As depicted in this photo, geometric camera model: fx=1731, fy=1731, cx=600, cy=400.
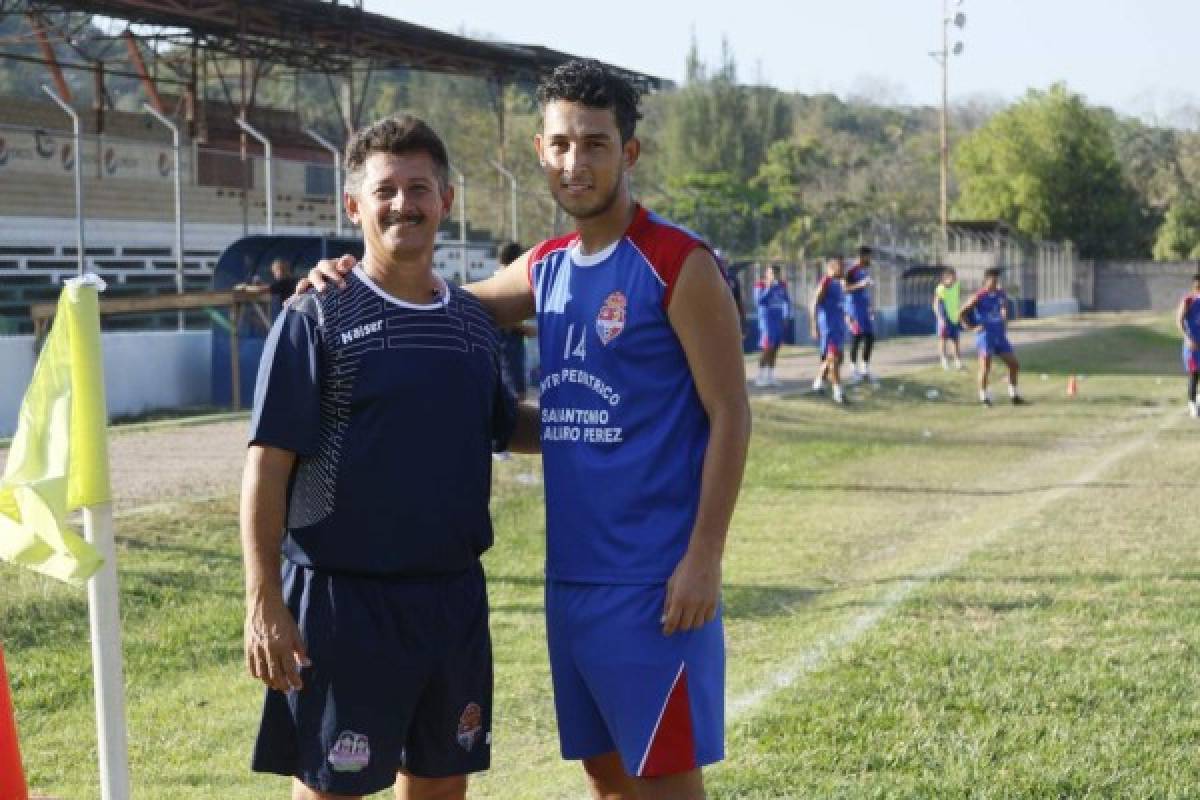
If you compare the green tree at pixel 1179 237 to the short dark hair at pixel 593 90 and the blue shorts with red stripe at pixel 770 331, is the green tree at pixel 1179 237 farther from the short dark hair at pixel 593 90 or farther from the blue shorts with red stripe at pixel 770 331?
the short dark hair at pixel 593 90

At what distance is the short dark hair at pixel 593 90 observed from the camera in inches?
160

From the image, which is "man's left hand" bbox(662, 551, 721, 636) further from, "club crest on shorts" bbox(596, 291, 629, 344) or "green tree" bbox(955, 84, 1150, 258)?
"green tree" bbox(955, 84, 1150, 258)

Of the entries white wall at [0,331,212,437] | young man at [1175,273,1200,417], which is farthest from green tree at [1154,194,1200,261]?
white wall at [0,331,212,437]

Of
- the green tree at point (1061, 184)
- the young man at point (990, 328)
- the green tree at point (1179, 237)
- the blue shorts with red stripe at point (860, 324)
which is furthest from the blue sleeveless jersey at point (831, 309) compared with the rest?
the green tree at point (1179, 237)

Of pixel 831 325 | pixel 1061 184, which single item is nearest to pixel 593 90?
pixel 831 325

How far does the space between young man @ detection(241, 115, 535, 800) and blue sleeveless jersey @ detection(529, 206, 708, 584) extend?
9.4 inches

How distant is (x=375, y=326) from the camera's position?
3949 millimetres

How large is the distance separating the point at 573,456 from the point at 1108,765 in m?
2.82

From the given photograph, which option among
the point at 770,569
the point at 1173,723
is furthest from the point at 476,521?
the point at 770,569

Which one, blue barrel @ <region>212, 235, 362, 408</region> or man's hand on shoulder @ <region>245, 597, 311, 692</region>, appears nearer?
man's hand on shoulder @ <region>245, 597, 311, 692</region>

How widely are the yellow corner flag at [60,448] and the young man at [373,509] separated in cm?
36

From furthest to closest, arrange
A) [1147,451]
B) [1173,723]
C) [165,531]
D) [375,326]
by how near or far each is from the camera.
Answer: [1147,451] → [165,531] → [1173,723] → [375,326]

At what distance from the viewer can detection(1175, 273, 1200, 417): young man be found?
24.0 m

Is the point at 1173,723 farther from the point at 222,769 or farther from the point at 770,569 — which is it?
the point at 770,569
